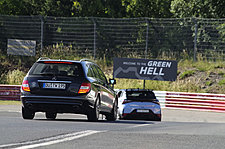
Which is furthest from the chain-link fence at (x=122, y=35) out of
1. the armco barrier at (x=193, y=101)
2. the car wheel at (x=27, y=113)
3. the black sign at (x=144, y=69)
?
the car wheel at (x=27, y=113)

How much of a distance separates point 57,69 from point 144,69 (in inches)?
664

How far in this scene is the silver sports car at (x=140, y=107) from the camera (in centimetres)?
2022

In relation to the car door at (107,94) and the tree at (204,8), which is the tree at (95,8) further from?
the car door at (107,94)

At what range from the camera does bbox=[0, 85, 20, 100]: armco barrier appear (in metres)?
29.9

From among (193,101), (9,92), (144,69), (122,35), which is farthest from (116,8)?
(193,101)

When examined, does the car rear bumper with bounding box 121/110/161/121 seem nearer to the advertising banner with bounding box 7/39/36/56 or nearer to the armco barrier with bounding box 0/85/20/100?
the armco barrier with bounding box 0/85/20/100

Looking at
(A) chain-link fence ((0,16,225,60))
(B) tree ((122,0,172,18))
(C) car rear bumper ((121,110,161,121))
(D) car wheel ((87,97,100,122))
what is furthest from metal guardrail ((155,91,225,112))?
(B) tree ((122,0,172,18))

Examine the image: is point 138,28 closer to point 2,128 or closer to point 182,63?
point 182,63

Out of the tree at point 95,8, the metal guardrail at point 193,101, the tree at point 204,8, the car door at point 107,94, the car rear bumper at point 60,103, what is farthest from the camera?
the tree at point 95,8

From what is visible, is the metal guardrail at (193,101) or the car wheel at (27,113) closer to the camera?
the car wheel at (27,113)

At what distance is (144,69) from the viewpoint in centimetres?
3078

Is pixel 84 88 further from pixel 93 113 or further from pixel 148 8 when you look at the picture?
pixel 148 8

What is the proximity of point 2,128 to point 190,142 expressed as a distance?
3.71 meters

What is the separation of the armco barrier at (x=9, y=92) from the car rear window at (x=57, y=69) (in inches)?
621
